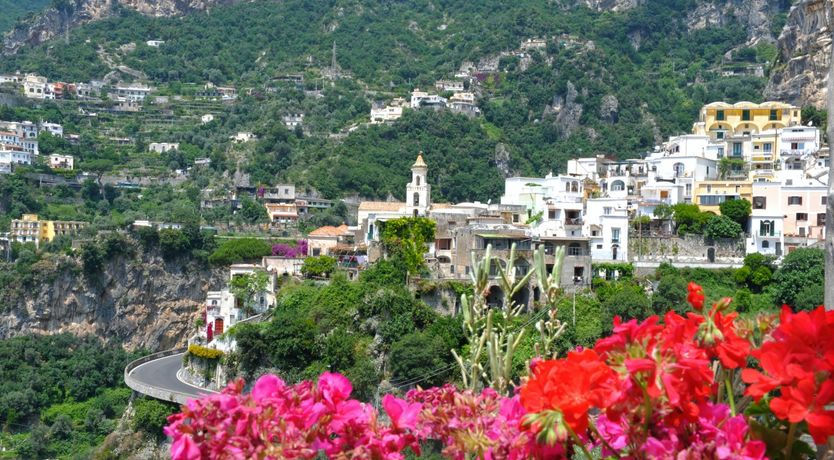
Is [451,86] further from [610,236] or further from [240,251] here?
[610,236]

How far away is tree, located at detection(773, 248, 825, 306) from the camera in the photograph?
27922 mm

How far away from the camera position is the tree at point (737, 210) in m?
32.4

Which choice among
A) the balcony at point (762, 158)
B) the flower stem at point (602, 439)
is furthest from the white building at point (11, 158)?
the flower stem at point (602, 439)

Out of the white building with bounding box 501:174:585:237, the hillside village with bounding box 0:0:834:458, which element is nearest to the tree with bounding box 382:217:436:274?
the hillside village with bounding box 0:0:834:458

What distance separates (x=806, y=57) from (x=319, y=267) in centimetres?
3270

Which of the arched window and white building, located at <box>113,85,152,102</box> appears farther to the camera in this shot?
white building, located at <box>113,85,152,102</box>

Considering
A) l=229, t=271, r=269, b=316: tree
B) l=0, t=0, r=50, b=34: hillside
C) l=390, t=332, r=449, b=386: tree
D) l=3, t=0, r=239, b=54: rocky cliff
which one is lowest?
l=390, t=332, r=449, b=386: tree

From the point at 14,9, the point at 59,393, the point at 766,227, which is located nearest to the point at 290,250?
the point at 59,393

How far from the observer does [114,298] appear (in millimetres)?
55312

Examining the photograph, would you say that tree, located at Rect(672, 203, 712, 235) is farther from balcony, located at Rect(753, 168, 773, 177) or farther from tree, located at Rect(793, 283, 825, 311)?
tree, located at Rect(793, 283, 825, 311)

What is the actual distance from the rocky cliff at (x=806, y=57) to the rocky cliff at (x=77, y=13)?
7780 centimetres

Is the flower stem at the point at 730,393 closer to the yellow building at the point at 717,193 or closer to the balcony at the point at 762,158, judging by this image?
the yellow building at the point at 717,193

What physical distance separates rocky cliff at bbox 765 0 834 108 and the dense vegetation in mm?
35918

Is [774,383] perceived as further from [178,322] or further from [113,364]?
[178,322]
